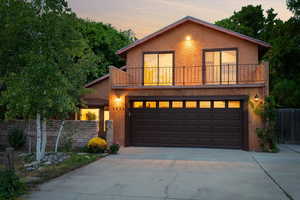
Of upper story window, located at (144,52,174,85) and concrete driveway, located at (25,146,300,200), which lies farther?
upper story window, located at (144,52,174,85)

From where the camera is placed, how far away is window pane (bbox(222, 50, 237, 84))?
1450 cm

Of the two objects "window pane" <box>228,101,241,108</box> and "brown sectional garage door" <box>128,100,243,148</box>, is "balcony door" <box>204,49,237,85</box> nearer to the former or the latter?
"window pane" <box>228,101,241,108</box>

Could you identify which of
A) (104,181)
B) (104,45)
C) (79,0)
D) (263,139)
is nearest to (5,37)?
(104,181)

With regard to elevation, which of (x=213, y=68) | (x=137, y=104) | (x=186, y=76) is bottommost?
(x=137, y=104)

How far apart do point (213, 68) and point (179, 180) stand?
8.95m

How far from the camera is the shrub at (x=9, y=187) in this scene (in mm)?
5582

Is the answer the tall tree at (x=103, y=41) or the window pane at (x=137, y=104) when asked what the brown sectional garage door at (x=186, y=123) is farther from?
the tall tree at (x=103, y=41)

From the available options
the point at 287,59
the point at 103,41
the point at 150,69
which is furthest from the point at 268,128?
the point at 103,41

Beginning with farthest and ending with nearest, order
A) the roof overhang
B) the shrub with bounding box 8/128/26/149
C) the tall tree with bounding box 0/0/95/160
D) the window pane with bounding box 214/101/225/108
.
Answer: the roof overhang → the window pane with bounding box 214/101/225/108 → the shrub with bounding box 8/128/26/149 → the tall tree with bounding box 0/0/95/160

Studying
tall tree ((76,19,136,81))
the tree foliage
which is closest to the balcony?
the tree foliage

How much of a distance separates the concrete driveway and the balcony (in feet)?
15.9

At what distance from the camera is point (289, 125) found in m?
16.3

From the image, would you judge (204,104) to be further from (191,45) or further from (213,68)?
(191,45)

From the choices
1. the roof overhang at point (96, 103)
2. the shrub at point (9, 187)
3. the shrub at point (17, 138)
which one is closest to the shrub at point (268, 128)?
the roof overhang at point (96, 103)
